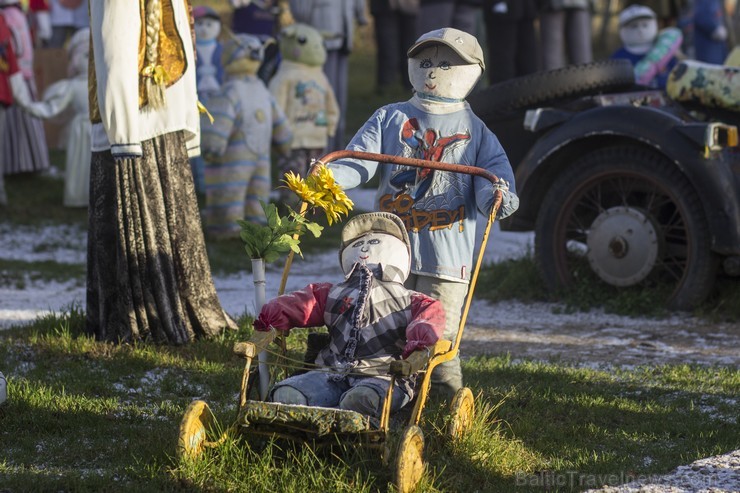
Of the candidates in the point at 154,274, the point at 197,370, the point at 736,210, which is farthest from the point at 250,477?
the point at 736,210

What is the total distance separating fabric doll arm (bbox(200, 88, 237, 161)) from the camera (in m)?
9.88

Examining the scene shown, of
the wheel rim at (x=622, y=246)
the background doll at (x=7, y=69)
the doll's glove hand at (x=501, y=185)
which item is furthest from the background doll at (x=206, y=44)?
the doll's glove hand at (x=501, y=185)

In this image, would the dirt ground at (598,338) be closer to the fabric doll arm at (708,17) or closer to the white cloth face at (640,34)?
the white cloth face at (640,34)

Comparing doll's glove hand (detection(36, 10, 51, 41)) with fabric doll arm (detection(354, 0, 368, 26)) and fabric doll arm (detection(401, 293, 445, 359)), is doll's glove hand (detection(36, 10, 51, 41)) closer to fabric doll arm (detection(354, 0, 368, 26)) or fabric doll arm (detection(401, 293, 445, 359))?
fabric doll arm (detection(354, 0, 368, 26))

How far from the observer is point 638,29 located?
38.9ft

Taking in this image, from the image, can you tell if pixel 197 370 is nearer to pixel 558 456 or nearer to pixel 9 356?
pixel 9 356

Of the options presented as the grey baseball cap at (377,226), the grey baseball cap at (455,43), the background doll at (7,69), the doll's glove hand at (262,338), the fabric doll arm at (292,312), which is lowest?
the doll's glove hand at (262,338)

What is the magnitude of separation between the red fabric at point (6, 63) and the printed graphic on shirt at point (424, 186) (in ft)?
22.0

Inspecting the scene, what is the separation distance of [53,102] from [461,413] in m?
7.43

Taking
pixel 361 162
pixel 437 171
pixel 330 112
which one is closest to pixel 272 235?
pixel 361 162

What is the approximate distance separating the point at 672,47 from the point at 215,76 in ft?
15.0

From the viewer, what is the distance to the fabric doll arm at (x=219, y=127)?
988 centimetres

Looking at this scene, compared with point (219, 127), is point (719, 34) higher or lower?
higher

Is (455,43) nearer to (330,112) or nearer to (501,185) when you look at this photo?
(501,185)
